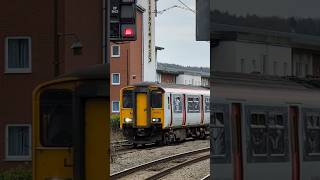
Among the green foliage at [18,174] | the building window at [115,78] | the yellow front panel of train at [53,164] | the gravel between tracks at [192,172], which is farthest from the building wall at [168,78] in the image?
the green foliage at [18,174]

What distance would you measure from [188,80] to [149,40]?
14cm

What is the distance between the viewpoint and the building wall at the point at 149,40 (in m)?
1.04

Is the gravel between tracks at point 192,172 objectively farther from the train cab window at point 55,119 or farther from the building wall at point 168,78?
the train cab window at point 55,119

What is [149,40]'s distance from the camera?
1.05m

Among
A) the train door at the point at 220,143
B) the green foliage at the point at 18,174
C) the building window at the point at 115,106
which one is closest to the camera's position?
the train door at the point at 220,143

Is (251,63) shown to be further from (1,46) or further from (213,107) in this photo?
(1,46)

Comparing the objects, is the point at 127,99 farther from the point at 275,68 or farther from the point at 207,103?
the point at 275,68

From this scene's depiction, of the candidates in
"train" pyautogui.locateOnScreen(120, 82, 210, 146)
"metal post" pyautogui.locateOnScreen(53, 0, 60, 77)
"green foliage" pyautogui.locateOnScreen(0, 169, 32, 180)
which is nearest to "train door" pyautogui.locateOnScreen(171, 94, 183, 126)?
"train" pyautogui.locateOnScreen(120, 82, 210, 146)

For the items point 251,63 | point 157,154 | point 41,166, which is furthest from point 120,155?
point 251,63

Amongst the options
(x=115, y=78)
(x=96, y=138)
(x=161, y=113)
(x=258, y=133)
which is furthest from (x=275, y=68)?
(x=96, y=138)

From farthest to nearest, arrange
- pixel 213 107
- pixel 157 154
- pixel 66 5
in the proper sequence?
pixel 66 5 → pixel 157 154 → pixel 213 107

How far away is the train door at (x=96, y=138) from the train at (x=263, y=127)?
1.07 ft

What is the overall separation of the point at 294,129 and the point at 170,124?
0.30m

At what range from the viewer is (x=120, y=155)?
1.11 meters
